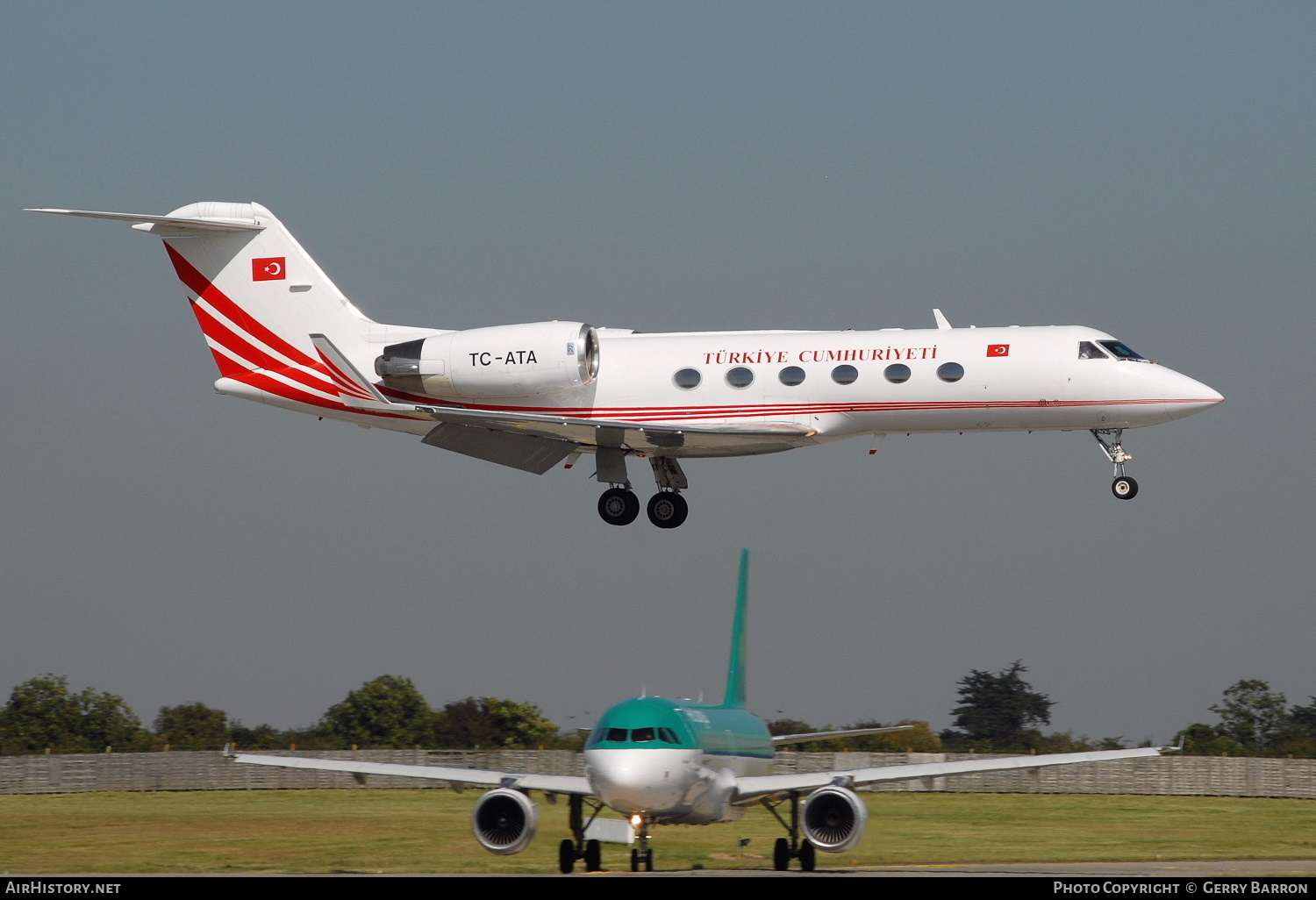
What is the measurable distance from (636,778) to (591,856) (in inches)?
62.3

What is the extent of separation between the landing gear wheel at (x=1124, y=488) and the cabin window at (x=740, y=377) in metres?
6.13

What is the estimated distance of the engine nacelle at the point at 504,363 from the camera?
27766 mm

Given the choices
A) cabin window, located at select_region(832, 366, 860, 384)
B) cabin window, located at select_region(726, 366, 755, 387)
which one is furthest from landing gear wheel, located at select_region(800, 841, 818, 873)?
cabin window, located at select_region(726, 366, 755, 387)

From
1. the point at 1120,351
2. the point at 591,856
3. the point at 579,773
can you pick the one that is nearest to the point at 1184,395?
the point at 1120,351

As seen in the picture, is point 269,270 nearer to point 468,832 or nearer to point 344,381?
point 344,381

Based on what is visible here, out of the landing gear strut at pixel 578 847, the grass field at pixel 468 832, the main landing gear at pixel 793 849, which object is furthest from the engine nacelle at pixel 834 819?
the landing gear strut at pixel 578 847

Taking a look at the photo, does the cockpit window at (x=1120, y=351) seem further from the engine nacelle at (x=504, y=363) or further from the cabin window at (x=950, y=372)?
the engine nacelle at (x=504, y=363)

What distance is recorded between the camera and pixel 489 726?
4659 centimetres

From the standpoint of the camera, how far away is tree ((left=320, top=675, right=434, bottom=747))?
48.1 m

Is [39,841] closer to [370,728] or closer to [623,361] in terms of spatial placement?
[623,361]

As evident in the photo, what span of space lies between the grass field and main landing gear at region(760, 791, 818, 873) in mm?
997

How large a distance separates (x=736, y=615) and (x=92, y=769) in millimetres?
15123
